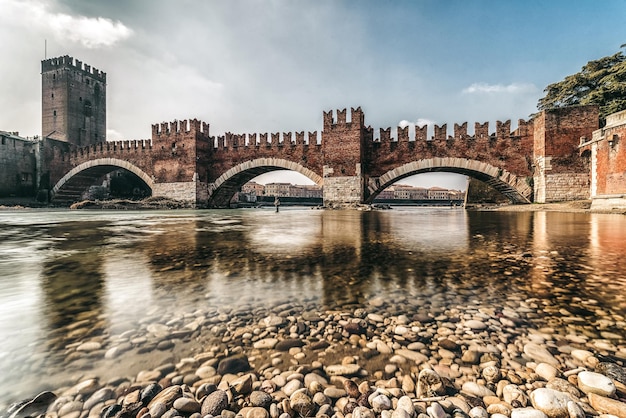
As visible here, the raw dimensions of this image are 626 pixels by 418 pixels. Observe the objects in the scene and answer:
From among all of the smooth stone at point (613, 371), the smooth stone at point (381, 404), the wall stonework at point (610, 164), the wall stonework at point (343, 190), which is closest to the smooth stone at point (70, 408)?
the smooth stone at point (381, 404)

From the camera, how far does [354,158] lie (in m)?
21.0

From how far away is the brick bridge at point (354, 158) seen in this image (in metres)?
17.0

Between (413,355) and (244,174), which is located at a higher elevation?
(244,174)

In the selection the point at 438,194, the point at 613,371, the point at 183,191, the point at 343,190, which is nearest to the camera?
the point at 613,371

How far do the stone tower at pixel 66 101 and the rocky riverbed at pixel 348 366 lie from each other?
187ft

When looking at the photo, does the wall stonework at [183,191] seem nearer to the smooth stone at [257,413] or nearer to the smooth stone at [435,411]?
the smooth stone at [257,413]

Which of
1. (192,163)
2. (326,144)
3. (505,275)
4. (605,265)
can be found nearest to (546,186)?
(326,144)

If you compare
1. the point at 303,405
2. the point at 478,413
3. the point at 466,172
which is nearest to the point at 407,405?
the point at 478,413

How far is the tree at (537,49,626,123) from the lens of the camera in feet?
69.7

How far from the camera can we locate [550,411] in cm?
102

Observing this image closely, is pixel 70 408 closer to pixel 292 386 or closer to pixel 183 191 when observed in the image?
pixel 292 386

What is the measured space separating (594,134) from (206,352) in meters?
20.8

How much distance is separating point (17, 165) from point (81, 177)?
637cm

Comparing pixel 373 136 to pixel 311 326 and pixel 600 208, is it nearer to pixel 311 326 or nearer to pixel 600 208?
pixel 600 208
